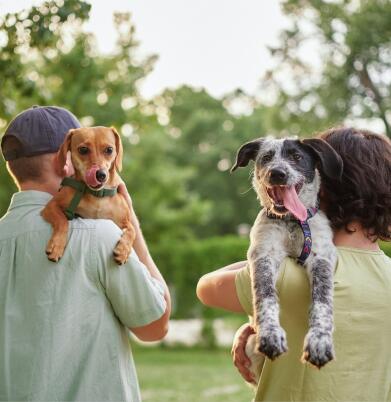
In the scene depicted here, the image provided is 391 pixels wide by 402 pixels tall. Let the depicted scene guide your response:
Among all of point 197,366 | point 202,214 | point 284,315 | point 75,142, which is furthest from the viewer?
point 202,214

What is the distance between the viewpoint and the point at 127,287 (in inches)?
120

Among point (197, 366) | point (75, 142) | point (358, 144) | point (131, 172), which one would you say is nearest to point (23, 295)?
point (75, 142)

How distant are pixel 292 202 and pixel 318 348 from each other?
2.27 ft

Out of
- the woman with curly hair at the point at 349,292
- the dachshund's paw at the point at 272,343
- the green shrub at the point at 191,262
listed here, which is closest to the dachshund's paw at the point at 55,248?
the woman with curly hair at the point at 349,292

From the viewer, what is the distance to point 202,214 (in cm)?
3272

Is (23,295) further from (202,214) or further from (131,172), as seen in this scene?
(202,214)

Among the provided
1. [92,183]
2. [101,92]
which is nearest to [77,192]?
[92,183]

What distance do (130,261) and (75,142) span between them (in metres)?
0.84

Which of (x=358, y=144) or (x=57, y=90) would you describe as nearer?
(x=358, y=144)

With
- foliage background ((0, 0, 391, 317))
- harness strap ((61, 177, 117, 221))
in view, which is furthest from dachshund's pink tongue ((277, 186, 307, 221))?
foliage background ((0, 0, 391, 317))

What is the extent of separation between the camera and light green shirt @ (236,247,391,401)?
113 inches

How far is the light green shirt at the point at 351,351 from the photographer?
9.40 ft

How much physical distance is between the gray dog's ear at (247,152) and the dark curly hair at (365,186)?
1.89 feet

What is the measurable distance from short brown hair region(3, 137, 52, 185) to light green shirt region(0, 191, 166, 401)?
31cm
